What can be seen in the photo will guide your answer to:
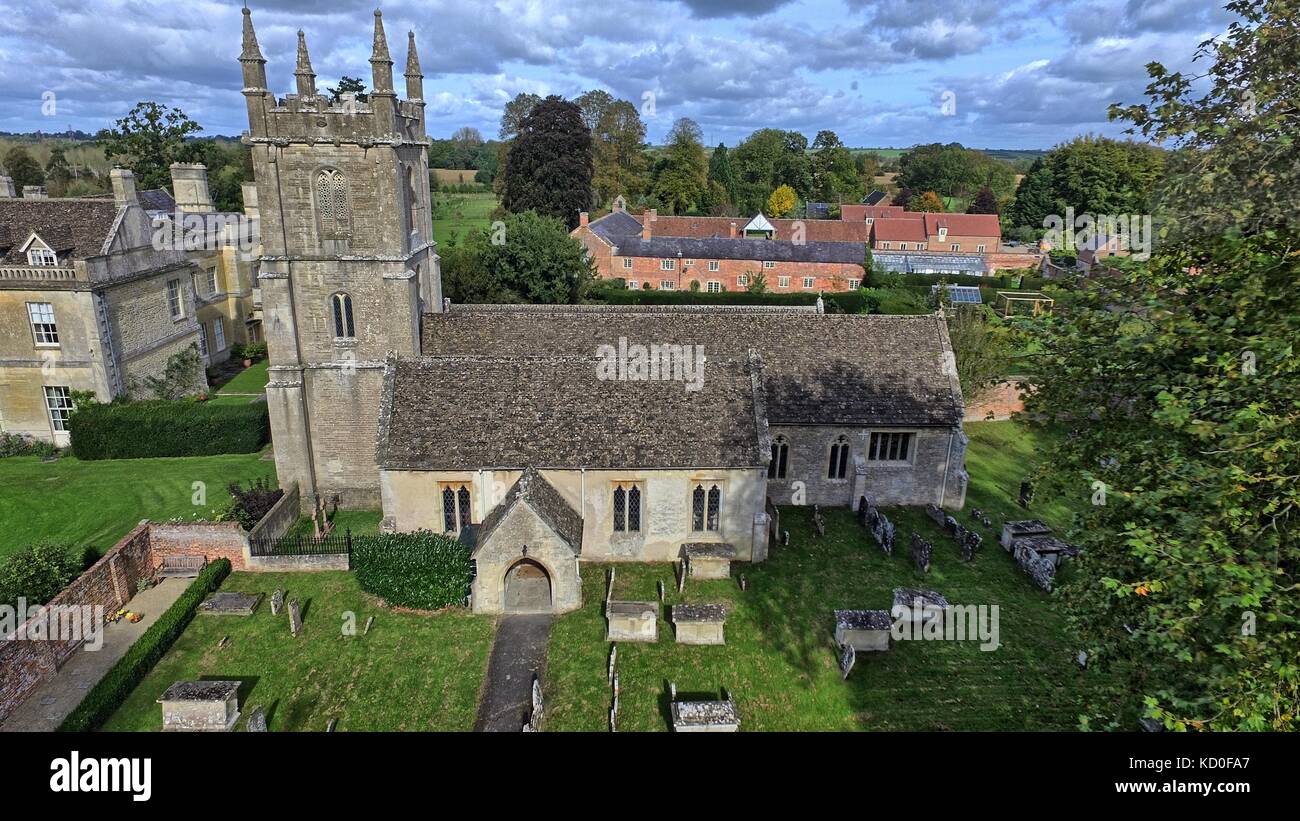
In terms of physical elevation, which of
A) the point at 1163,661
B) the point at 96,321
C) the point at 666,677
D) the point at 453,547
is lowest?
the point at 666,677

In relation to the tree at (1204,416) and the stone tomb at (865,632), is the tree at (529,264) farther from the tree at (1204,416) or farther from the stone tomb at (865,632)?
the tree at (1204,416)

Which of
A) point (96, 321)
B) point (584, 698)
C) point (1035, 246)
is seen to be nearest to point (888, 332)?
point (584, 698)

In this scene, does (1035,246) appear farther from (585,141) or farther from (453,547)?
(453,547)

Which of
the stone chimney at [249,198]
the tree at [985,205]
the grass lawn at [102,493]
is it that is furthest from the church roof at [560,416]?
the tree at [985,205]

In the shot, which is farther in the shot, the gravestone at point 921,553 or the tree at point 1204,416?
the gravestone at point 921,553

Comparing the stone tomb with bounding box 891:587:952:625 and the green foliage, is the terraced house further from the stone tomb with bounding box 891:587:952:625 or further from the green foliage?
the green foliage

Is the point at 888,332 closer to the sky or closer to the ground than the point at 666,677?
closer to the sky

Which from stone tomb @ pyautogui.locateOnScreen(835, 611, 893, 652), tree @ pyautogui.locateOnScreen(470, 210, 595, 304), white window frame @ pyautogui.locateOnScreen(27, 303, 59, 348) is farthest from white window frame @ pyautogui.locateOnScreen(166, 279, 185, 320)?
stone tomb @ pyautogui.locateOnScreen(835, 611, 893, 652)
